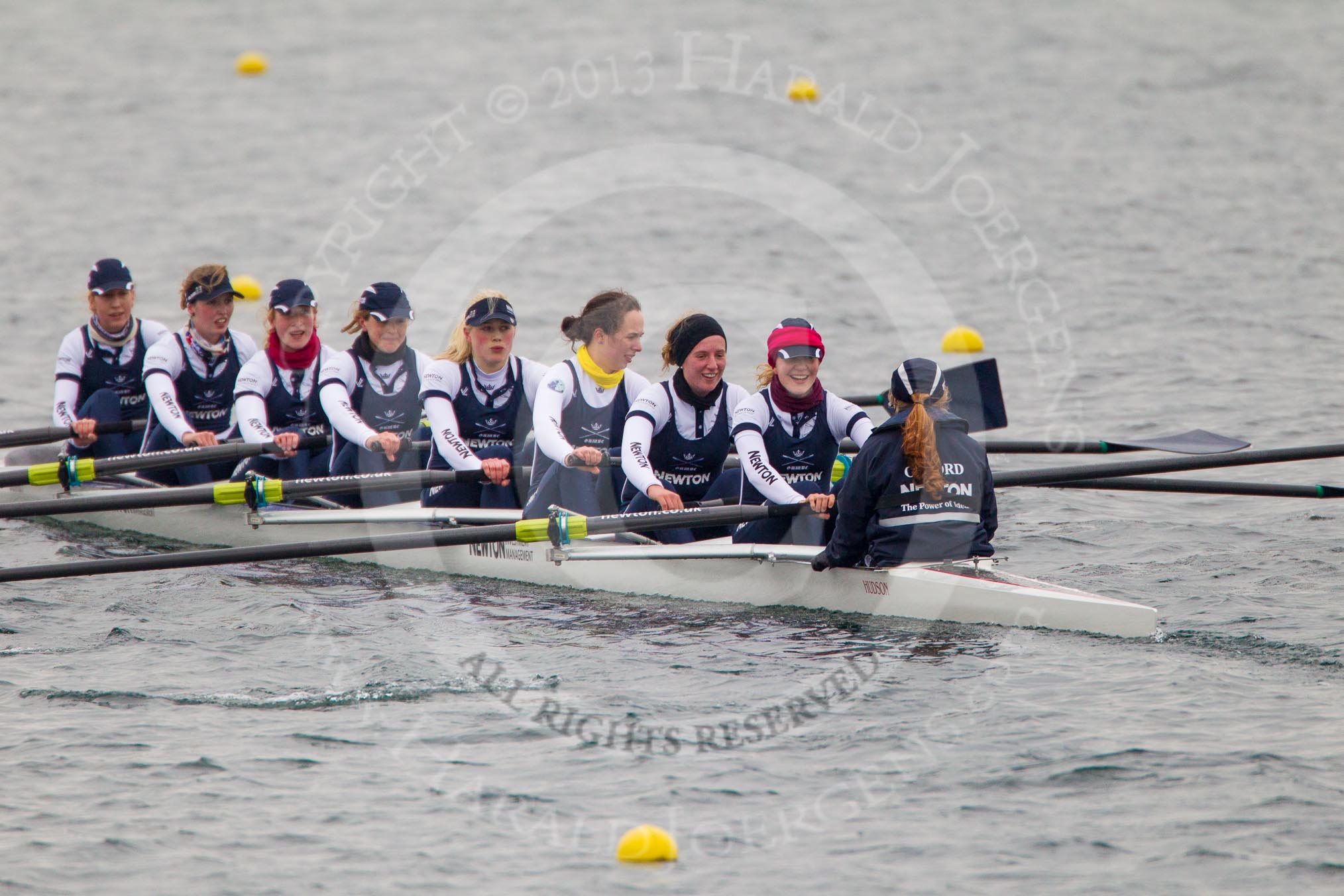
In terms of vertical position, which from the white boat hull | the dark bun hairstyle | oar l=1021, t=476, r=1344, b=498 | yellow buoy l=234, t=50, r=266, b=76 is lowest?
the white boat hull

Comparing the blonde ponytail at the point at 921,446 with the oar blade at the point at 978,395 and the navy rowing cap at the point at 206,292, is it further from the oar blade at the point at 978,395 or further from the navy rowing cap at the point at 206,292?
the navy rowing cap at the point at 206,292

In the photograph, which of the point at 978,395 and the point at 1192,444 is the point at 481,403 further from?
the point at 1192,444

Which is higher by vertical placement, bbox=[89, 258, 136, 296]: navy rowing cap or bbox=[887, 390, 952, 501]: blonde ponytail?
bbox=[89, 258, 136, 296]: navy rowing cap

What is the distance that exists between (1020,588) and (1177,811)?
76.4 inches

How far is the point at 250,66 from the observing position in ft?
107

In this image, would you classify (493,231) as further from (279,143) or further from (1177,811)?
(1177,811)

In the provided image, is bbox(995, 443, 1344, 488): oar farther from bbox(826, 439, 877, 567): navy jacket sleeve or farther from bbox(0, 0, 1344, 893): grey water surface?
bbox(826, 439, 877, 567): navy jacket sleeve

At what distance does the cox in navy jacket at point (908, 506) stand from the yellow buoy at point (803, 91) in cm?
2119

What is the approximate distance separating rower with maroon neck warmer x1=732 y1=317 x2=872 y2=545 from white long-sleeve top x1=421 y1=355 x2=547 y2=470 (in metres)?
1.65

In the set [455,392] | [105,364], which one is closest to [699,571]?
[455,392]

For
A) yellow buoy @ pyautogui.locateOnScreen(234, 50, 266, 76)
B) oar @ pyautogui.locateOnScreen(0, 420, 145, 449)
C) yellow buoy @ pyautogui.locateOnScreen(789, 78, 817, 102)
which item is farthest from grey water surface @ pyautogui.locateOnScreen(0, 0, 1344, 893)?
oar @ pyautogui.locateOnScreen(0, 420, 145, 449)

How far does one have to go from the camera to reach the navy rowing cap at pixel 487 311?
998 cm

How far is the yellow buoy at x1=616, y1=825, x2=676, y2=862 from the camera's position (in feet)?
20.7

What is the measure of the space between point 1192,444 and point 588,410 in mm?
3675
